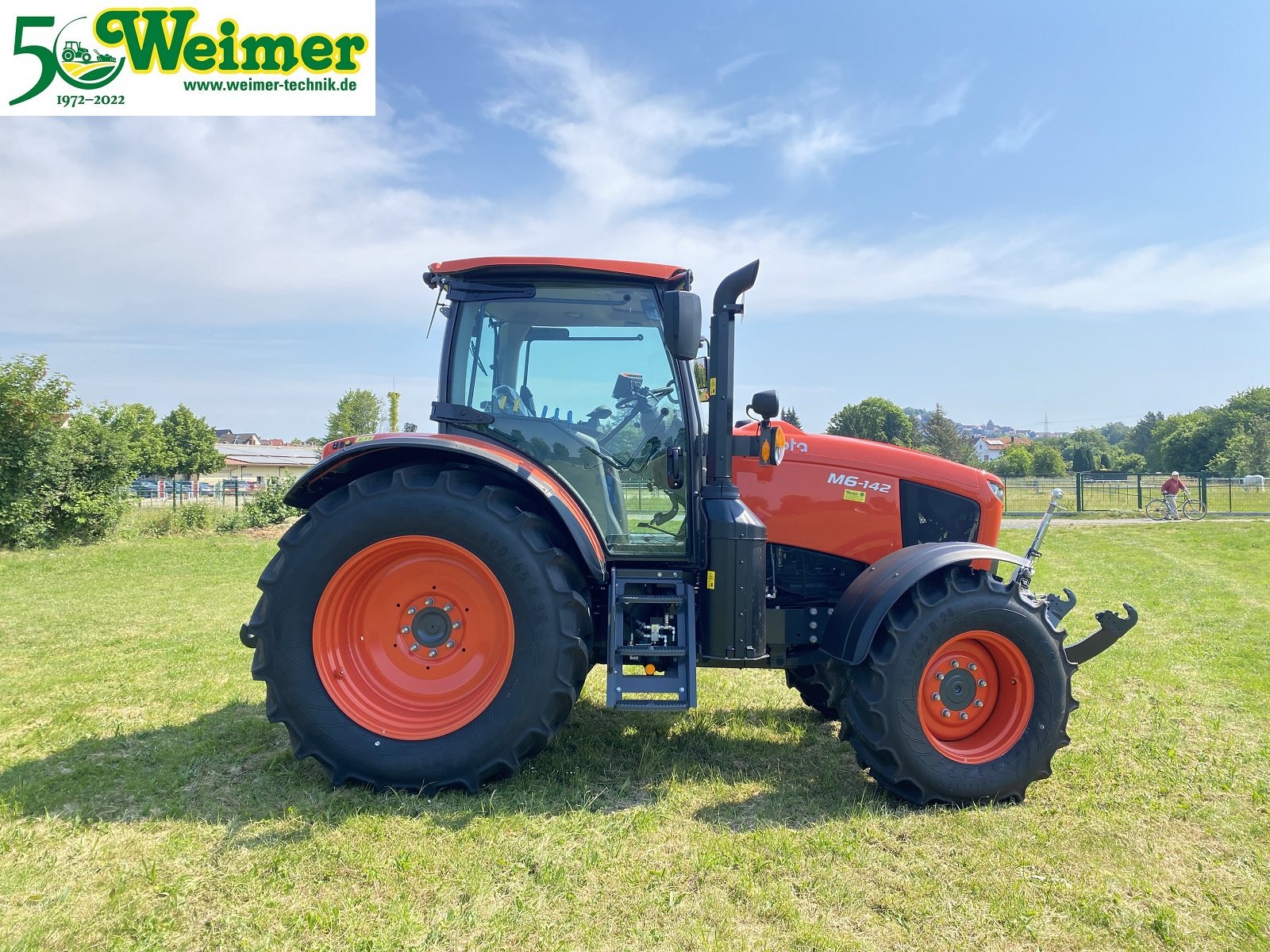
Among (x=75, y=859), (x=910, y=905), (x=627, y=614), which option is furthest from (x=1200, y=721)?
(x=75, y=859)

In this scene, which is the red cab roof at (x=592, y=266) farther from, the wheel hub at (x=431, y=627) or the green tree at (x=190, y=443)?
the green tree at (x=190, y=443)

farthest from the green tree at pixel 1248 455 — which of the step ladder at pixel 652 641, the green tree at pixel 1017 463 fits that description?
the step ladder at pixel 652 641

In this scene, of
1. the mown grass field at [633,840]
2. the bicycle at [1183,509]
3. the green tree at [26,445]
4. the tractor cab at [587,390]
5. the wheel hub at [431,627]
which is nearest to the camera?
the mown grass field at [633,840]

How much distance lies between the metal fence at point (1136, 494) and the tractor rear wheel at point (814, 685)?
2267cm

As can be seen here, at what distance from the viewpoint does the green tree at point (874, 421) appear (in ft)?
164

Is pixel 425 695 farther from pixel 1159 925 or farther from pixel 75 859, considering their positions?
pixel 1159 925

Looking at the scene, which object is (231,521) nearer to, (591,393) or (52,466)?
(52,466)

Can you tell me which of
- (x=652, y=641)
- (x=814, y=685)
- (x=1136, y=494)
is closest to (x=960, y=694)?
(x=814, y=685)

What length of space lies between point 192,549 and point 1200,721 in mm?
15850

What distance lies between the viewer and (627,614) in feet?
12.7

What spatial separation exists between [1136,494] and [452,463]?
3016 centimetres

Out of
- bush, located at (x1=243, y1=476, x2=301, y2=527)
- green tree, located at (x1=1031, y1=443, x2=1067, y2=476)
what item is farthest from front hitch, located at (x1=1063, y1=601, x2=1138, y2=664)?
green tree, located at (x1=1031, y1=443, x2=1067, y2=476)

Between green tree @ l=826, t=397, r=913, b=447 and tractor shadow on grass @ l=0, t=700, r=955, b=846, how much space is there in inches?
1836

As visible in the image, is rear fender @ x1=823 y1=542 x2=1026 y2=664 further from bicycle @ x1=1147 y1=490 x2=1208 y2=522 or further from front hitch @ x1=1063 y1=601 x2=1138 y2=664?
bicycle @ x1=1147 y1=490 x2=1208 y2=522
